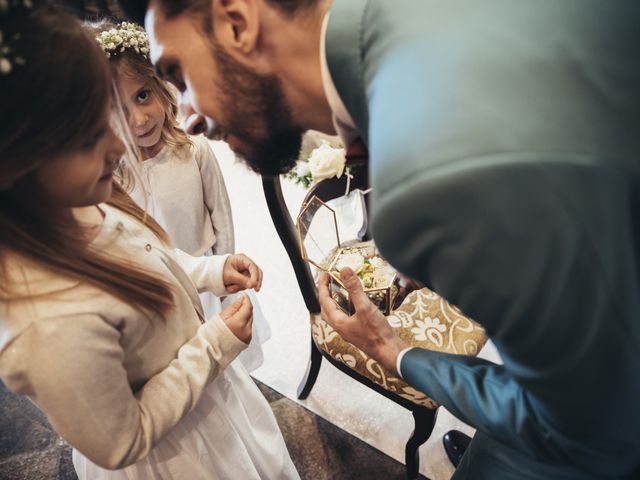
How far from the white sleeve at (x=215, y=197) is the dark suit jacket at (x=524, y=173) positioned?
0.98 m

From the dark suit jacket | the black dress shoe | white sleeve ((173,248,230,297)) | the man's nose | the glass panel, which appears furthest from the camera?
the black dress shoe

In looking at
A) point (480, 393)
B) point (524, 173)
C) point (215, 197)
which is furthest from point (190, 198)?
point (524, 173)

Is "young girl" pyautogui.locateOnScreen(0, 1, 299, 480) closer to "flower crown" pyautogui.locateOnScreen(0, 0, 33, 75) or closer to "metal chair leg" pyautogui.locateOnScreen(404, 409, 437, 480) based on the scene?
"flower crown" pyautogui.locateOnScreen(0, 0, 33, 75)

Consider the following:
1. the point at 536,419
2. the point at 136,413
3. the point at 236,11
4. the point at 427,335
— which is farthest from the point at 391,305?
the point at 236,11

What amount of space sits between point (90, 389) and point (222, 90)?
0.52 meters

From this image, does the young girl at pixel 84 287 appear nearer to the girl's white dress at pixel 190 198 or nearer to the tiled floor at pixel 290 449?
the girl's white dress at pixel 190 198

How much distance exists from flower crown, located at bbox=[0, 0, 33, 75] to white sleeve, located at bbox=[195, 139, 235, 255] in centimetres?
85

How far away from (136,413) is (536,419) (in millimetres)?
639

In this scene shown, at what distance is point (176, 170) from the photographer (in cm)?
128

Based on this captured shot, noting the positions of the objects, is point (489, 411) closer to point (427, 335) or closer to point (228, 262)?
point (427, 335)

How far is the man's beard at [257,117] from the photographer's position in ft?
2.23

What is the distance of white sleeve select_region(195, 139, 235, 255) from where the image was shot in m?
1.35

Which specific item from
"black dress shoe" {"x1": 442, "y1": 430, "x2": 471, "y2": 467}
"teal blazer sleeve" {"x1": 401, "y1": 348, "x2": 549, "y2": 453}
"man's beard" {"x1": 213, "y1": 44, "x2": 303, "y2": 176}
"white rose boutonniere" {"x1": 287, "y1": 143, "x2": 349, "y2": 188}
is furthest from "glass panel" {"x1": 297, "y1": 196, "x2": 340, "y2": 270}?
"black dress shoe" {"x1": 442, "y1": 430, "x2": 471, "y2": 467}

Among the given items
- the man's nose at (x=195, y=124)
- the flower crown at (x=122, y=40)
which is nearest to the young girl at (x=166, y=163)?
the flower crown at (x=122, y=40)
